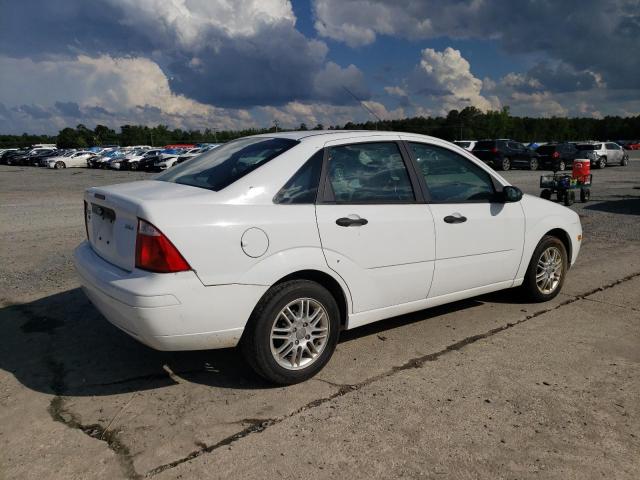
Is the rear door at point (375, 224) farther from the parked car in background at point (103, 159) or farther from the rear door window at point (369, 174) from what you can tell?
the parked car in background at point (103, 159)

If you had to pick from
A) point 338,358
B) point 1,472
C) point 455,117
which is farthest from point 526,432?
point 455,117

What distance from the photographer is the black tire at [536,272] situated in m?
4.92

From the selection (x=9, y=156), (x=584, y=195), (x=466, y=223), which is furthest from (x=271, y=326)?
(x=9, y=156)

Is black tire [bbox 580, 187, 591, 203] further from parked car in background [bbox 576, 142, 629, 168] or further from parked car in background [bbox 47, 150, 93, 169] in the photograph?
parked car in background [bbox 47, 150, 93, 169]

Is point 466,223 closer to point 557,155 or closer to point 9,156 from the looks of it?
point 557,155

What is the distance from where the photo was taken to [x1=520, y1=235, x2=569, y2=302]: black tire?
4.92 meters

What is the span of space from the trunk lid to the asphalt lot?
908mm

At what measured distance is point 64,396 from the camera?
338 centimetres

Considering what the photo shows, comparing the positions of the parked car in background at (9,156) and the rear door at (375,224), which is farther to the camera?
the parked car in background at (9,156)

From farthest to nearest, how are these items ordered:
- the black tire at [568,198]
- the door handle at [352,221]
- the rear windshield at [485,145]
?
the rear windshield at [485,145] → the black tire at [568,198] → the door handle at [352,221]

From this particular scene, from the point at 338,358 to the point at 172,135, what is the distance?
108624 millimetres

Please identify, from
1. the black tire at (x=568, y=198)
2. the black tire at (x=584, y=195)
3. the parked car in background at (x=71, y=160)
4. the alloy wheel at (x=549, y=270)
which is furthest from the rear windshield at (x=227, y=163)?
the parked car in background at (x=71, y=160)

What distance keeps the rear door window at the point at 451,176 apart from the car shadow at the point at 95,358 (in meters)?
1.18

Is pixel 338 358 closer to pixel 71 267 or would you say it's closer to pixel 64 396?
pixel 64 396
